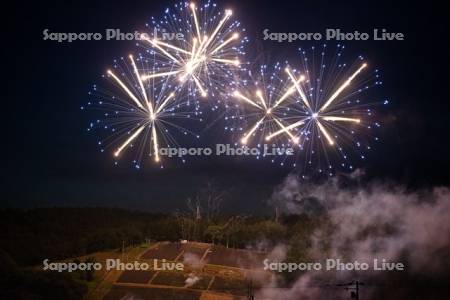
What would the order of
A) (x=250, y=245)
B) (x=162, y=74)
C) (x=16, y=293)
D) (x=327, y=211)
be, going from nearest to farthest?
(x=162, y=74) < (x=16, y=293) < (x=327, y=211) < (x=250, y=245)

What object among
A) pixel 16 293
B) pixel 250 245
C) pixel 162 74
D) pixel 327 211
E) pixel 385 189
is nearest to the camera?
pixel 162 74

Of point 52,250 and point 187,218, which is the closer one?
point 52,250

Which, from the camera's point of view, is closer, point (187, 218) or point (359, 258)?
point (359, 258)

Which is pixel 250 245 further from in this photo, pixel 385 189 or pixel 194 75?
pixel 194 75

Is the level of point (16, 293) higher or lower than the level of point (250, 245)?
lower

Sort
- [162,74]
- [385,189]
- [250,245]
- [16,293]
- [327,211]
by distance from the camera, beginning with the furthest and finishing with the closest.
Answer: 1. [250,245]
2. [327,211]
3. [385,189]
4. [16,293]
5. [162,74]

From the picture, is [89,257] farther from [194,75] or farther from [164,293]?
[194,75]

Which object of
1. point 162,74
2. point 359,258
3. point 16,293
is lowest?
point 16,293

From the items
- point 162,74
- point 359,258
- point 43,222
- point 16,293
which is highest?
point 162,74

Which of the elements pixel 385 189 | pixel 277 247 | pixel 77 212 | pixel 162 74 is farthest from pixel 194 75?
pixel 77 212
